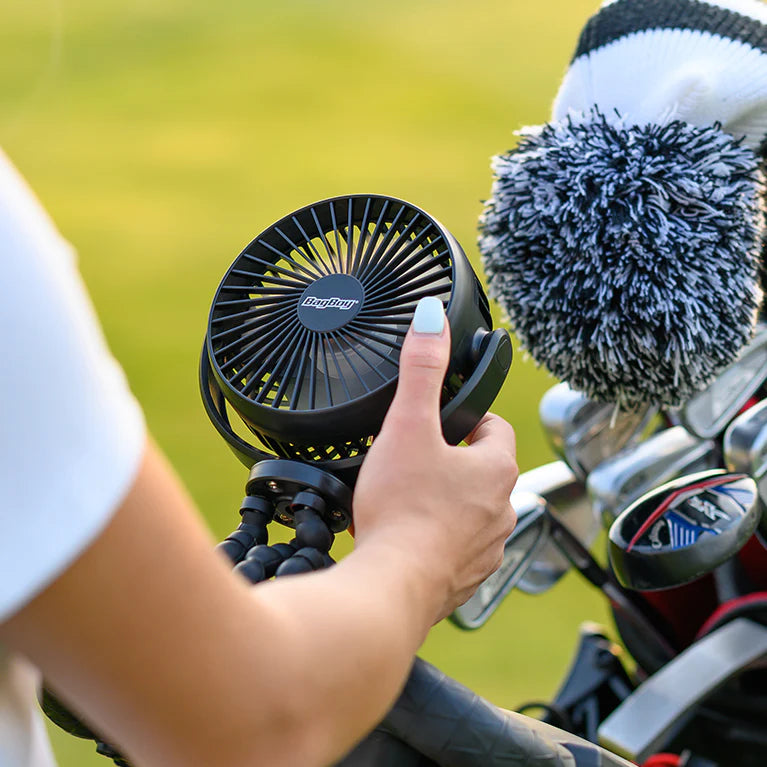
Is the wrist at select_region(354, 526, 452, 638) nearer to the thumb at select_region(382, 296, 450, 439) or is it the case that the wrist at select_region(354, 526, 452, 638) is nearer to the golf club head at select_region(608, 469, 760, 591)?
the thumb at select_region(382, 296, 450, 439)

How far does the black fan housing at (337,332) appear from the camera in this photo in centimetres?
52

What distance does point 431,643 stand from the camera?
155 cm

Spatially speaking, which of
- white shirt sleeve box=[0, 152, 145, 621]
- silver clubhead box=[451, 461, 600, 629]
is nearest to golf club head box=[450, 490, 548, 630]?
silver clubhead box=[451, 461, 600, 629]

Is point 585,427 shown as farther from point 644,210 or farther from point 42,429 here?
point 42,429

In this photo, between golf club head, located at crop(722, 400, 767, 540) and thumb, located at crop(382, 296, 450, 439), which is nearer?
thumb, located at crop(382, 296, 450, 439)

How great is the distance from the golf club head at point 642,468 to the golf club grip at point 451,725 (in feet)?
1.27

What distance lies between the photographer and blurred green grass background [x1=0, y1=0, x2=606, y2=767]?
2230 millimetres

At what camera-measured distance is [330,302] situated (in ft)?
1.84

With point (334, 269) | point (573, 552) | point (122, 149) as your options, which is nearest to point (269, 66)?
point (122, 149)

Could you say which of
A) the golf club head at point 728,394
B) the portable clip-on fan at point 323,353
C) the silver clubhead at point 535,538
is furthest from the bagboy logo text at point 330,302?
the golf club head at point 728,394

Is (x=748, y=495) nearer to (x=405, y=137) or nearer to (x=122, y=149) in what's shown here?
(x=405, y=137)

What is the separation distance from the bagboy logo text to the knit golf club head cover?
236 millimetres

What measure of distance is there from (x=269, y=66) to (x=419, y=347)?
294cm

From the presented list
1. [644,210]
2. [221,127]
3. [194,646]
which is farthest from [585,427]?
[221,127]
